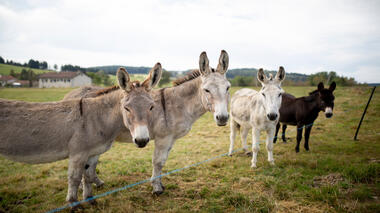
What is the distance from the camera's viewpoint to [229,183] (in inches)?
189

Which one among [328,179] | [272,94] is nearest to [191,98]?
[272,94]

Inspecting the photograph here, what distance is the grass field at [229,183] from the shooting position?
147 inches

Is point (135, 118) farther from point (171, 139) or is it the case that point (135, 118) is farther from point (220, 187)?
point (220, 187)

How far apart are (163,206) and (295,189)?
10.5 feet

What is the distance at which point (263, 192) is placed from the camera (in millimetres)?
4191

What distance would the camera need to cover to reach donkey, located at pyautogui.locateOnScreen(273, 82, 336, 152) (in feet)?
23.0

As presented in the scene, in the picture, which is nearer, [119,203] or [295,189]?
[119,203]

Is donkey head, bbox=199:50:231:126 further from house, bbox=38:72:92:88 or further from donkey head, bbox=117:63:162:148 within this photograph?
house, bbox=38:72:92:88

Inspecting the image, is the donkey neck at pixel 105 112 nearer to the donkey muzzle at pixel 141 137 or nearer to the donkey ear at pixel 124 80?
the donkey ear at pixel 124 80

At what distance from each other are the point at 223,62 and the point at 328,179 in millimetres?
4171

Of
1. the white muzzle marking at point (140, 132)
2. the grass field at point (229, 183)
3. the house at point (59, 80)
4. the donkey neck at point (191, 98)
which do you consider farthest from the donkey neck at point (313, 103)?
the house at point (59, 80)

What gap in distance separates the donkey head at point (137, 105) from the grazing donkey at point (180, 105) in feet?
2.90

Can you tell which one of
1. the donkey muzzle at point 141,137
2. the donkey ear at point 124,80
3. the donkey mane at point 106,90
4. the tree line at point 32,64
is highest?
the tree line at point 32,64

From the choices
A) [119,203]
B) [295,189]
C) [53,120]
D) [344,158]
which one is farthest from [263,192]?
[53,120]
